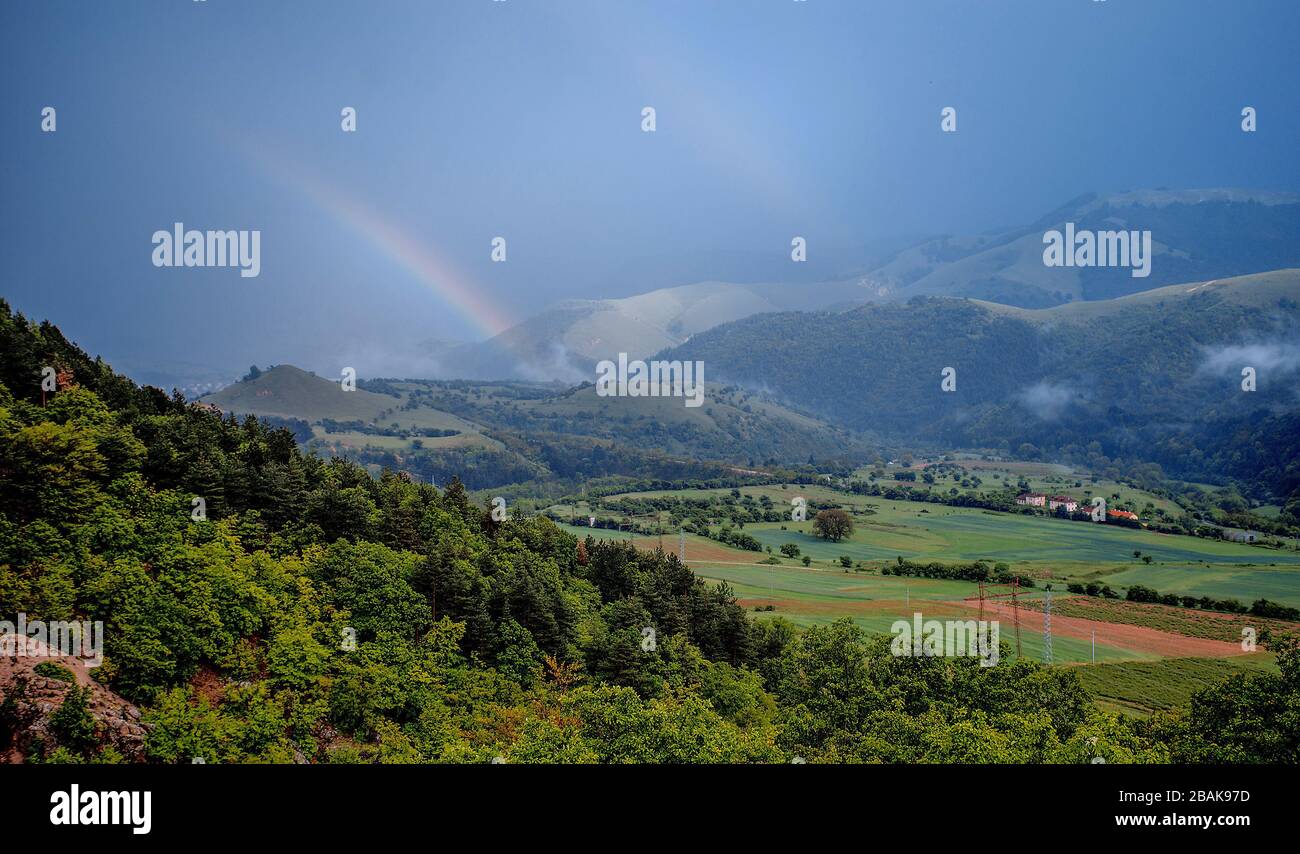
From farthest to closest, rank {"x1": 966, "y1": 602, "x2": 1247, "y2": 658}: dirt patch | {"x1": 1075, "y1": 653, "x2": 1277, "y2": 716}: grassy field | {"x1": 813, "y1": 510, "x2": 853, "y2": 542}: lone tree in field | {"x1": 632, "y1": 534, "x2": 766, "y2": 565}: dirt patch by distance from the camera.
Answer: {"x1": 813, "y1": 510, "x2": 853, "y2": 542}: lone tree in field
{"x1": 632, "y1": 534, "x2": 766, "y2": 565}: dirt patch
{"x1": 966, "y1": 602, "x2": 1247, "y2": 658}: dirt patch
{"x1": 1075, "y1": 653, "x2": 1277, "y2": 716}: grassy field

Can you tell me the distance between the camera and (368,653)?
39.2m

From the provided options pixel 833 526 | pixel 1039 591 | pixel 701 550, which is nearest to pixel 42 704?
pixel 1039 591

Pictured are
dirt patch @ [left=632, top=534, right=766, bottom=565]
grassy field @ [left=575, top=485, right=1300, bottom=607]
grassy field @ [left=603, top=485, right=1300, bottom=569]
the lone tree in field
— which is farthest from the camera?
the lone tree in field

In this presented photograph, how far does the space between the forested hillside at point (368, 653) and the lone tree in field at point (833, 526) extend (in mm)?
101937

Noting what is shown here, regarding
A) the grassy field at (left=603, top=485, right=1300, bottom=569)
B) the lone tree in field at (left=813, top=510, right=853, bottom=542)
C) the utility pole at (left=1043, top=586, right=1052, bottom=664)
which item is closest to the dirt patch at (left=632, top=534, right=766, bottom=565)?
the grassy field at (left=603, top=485, right=1300, bottom=569)

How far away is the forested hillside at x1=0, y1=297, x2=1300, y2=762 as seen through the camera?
31188 millimetres

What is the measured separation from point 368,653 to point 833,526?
130574 millimetres

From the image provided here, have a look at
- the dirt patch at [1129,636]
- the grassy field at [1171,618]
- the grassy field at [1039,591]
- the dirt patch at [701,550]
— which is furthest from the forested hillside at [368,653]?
the dirt patch at [701,550]

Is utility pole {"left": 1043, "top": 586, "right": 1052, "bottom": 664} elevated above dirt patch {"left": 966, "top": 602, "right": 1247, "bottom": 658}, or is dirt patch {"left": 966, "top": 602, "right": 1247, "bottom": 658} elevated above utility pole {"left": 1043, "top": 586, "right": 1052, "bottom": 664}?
utility pole {"left": 1043, "top": 586, "right": 1052, "bottom": 664}

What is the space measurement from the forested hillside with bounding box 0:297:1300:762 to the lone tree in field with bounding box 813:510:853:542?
334 feet

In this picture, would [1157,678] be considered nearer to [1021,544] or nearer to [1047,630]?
[1047,630]

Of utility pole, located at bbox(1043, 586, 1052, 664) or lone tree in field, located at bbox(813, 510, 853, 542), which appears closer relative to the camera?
utility pole, located at bbox(1043, 586, 1052, 664)

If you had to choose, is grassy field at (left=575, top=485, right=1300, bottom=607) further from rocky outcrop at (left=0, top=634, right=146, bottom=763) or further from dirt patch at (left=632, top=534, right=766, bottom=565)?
rocky outcrop at (left=0, top=634, right=146, bottom=763)
